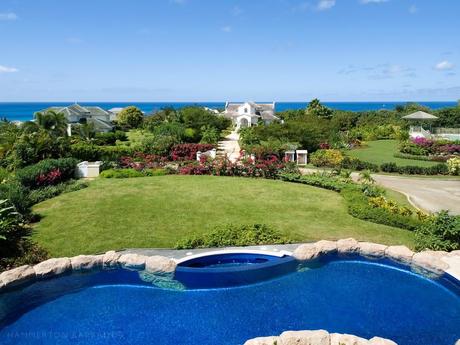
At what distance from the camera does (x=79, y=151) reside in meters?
27.9

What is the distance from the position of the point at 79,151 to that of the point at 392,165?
73.7ft

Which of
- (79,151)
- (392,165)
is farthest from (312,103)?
(79,151)

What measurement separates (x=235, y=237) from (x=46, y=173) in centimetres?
1248

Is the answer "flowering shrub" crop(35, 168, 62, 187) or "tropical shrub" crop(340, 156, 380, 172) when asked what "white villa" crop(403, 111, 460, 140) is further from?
"flowering shrub" crop(35, 168, 62, 187)

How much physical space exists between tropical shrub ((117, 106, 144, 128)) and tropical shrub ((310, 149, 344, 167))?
39.2 metres

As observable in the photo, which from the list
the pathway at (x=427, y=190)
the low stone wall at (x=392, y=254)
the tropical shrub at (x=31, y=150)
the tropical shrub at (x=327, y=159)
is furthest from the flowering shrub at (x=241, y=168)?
the low stone wall at (x=392, y=254)

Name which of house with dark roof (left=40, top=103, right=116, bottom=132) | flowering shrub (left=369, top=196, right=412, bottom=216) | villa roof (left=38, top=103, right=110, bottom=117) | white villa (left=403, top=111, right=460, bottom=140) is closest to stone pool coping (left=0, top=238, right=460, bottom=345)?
flowering shrub (left=369, top=196, right=412, bottom=216)

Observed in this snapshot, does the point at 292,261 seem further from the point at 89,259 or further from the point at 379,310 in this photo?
the point at 89,259

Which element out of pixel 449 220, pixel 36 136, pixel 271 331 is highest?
pixel 36 136

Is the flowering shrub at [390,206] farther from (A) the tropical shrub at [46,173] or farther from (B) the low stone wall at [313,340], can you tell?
(A) the tropical shrub at [46,173]

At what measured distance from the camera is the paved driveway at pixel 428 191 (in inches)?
727

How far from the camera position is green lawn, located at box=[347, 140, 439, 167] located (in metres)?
32.1

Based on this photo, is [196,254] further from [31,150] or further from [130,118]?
[130,118]

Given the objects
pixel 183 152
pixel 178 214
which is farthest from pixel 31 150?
pixel 178 214
